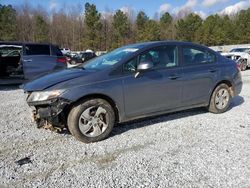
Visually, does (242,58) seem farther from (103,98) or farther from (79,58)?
(79,58)

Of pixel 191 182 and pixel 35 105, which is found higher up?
pixel 35 105

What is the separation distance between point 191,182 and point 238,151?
124 cm

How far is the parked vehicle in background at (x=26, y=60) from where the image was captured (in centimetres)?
951

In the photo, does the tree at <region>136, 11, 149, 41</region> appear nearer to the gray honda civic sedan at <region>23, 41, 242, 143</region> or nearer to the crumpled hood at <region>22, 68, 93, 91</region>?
the gray honda civic sedan at <region>23, 41, 242, 143</region>

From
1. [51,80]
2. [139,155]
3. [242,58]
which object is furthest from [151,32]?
[139,155]

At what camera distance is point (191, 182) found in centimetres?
327

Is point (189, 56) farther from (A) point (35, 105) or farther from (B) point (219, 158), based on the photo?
(A) point (35, 105)

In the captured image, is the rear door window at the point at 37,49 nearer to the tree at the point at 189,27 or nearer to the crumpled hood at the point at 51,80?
the crumpled hood at the point at 51,80

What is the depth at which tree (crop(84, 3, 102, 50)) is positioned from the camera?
4747cm

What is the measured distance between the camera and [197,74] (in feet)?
18.3

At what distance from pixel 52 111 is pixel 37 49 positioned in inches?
243

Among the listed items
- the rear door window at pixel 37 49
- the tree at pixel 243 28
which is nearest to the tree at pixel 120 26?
the tree at pixel 243 28

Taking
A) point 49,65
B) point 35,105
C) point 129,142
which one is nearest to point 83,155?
point 129,142

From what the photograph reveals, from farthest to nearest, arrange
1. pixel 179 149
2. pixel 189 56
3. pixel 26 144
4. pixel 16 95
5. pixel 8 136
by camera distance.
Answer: pixel 16 95
pixel 189 56
pixel 8 136
pixel 26 144
pixel 179 149
